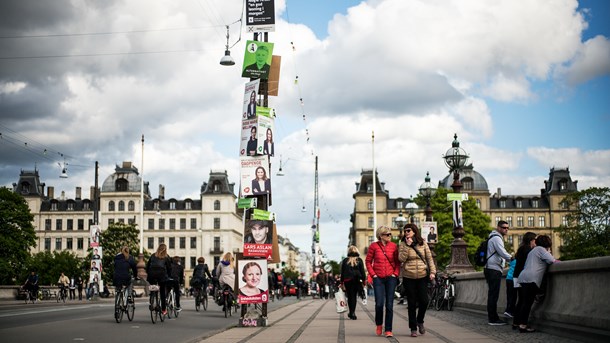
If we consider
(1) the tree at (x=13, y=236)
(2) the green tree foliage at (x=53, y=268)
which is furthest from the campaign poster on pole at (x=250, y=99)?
(2) the green tree foliage at (x=53, y=268)

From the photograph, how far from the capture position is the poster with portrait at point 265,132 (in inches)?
712

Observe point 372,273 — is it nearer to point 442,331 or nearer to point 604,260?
point 442,331

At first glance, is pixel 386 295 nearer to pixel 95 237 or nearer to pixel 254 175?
pixel 254 175

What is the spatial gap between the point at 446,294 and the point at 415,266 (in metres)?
11.1

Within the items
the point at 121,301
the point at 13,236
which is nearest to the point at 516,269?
the point at 121,301

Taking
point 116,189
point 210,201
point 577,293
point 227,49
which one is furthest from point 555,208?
point 577,293

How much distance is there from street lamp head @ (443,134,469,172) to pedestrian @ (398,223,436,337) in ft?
50.7

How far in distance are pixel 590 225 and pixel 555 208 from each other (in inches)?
2462

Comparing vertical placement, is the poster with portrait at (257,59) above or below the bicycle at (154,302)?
above

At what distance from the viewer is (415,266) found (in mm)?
14062

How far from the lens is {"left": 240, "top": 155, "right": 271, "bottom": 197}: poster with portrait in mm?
17969

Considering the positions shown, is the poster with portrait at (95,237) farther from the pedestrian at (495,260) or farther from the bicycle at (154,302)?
the pedestrian at (495,260)

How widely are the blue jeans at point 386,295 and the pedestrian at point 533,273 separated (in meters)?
2.17

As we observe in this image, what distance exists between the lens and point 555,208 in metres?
145
